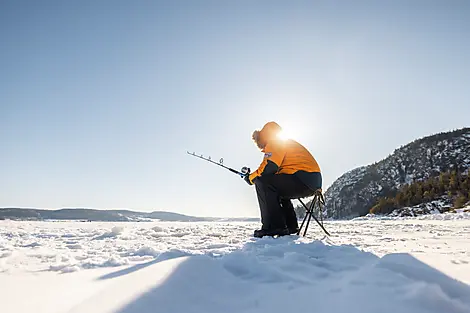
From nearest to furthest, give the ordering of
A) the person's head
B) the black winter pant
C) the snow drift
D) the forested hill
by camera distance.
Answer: the snow drift, the black winter pant, the person's head, the forested hill

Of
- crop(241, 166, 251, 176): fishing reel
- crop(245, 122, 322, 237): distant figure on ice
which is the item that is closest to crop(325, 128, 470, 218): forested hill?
crop(241, 166, 251, 176): fishing reel

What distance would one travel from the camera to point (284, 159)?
180 inches

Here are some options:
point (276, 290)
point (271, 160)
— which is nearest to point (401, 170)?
point (271, 160)

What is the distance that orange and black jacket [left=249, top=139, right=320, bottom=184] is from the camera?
4.47 meters

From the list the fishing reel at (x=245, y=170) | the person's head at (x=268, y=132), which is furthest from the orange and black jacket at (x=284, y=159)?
the fishing reel at (x=245, y=170)

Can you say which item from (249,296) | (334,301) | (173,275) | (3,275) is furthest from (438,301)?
(3,275)

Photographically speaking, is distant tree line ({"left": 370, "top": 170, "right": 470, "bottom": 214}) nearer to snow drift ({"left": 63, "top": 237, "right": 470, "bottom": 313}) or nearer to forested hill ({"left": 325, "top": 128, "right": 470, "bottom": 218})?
forested hill ({"left": 325, "top": 128, "right": 470, "bottom": 218})

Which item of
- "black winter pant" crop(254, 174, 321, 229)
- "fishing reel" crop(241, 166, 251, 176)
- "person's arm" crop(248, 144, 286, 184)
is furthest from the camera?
"fishing reel" crop(241, 166, 251, 176)

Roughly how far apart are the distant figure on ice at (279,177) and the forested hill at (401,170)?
55.5 meters

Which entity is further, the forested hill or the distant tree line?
the forested hill

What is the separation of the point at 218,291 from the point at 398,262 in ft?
3.13

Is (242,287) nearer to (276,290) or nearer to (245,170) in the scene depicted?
(276,290)

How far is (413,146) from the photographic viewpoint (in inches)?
2736

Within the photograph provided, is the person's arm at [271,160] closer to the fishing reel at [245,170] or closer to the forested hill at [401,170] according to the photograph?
the fishing reel at [245,170]
